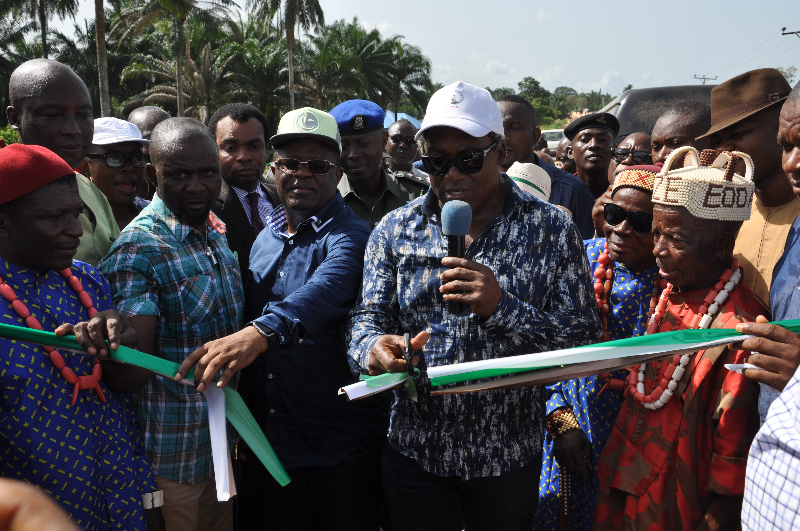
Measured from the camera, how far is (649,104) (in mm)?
8086

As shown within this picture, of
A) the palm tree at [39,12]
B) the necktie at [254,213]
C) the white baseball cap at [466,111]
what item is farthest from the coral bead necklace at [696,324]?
the palm tree at [39,12]

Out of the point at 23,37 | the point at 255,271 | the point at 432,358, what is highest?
the point at 23,37

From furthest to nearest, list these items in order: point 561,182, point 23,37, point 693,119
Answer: point 23,37
point 561,182
point 693,119

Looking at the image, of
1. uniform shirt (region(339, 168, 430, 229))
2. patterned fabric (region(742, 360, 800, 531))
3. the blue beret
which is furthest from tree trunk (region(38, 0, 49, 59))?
patterned fabric (region(742, 360, 800, 531))

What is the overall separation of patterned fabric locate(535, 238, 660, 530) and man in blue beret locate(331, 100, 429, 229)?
2272 mm

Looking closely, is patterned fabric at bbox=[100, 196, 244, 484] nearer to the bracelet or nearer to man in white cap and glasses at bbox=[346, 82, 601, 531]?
man in white cap and glasses at bbox=[346, 82, 601, 531]

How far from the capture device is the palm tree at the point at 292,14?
1351 inches

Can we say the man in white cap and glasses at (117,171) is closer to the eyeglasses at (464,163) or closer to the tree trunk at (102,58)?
the eyeglasses at (464,163)

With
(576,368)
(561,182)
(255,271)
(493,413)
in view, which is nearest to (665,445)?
(576,368)

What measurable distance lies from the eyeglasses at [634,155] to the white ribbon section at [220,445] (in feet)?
15.0

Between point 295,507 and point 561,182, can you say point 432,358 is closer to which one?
point 295,507

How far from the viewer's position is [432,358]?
8.11 ft

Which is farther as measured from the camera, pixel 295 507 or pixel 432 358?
pixel 295 507

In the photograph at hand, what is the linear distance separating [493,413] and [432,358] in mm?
347
